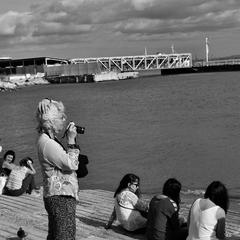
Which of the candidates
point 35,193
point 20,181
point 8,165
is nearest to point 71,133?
point 20,181

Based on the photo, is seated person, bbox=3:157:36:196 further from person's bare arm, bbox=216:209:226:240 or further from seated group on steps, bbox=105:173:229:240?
person's bare arm, bbox=216:209:226:240

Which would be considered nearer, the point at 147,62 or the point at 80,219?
the point at 80,219

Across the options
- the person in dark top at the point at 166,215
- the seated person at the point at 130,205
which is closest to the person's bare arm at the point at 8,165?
the seated person at the point at 130,205

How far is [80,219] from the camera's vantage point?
866 cm

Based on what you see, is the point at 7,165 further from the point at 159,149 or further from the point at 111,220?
the point at 159,149

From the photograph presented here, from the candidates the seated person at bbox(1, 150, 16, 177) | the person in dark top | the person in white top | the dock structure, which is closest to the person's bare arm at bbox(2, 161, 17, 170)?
the seated person at bbox(1, 150, 16, 177)

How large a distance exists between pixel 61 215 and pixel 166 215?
2.38 metres

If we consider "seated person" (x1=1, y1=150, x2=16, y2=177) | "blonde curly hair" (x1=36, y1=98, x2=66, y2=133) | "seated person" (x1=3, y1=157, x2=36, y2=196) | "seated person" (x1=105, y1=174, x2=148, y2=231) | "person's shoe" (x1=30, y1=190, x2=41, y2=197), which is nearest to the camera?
"blonde curly hair" (x1=36, y1=98, x2=66, y2=133)

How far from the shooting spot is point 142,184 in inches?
636

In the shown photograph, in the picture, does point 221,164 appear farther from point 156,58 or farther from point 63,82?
point 156,58

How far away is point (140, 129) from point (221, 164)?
49.5ft

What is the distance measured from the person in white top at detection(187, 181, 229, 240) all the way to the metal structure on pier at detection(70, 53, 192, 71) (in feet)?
568

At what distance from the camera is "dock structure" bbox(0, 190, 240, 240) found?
7.64 m

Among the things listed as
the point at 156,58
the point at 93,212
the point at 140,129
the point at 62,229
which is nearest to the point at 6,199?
the point at 93,212
